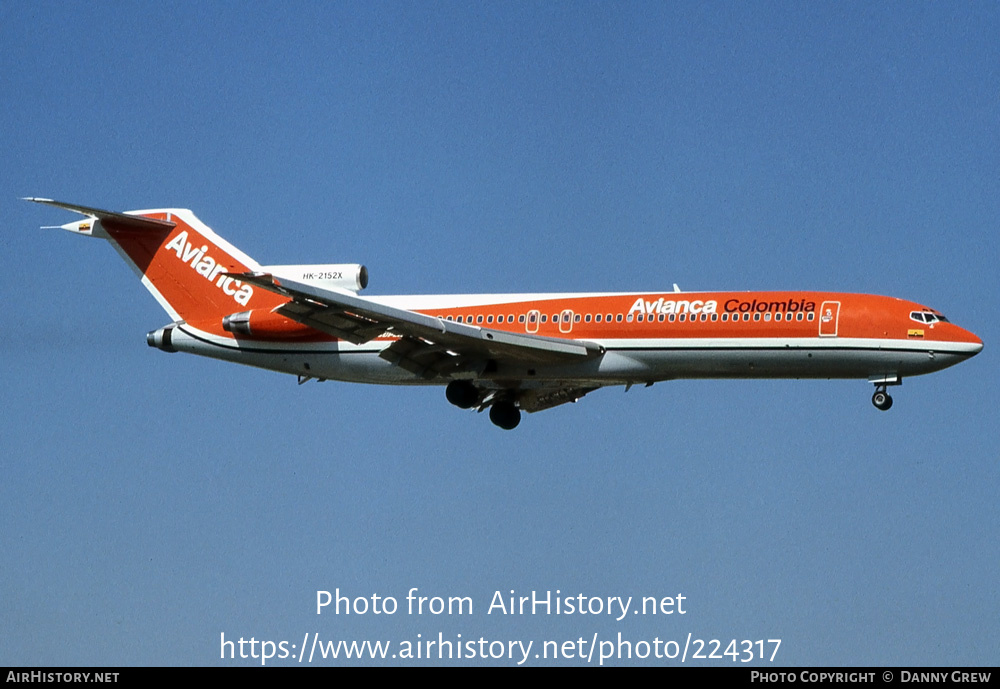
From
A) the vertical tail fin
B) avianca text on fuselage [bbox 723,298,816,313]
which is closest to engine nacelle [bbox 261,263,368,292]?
the vertical tail fin

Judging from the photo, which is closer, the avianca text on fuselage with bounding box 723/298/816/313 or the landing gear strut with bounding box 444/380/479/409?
the avianca text on fuselage with bounding box 723/298/816/313

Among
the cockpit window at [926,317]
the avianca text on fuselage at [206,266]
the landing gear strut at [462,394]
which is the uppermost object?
the avianca text on fuselage at [206,266]

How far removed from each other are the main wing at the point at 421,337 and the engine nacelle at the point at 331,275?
35 cm

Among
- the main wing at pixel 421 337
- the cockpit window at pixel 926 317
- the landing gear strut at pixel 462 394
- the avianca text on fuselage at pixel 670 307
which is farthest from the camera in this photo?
the landing gear strut at pixel 462 394

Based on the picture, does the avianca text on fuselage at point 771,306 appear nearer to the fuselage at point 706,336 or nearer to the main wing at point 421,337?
the fuselage at point 706,336

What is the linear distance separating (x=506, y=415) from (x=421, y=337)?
201 inches

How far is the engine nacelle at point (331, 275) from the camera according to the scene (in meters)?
41.1

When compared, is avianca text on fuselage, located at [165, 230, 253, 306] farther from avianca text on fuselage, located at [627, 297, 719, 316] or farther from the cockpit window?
the cockpit window

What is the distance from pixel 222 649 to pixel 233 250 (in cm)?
1715

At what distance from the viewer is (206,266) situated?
44.3m

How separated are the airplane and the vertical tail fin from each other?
0.04m

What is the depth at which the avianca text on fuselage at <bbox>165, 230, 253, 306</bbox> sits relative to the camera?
4409 centimetres

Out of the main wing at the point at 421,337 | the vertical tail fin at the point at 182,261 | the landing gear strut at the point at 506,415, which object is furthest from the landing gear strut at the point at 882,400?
the vertical tail fin at the point at 182,261
